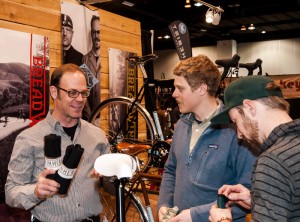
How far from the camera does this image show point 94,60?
4.69m

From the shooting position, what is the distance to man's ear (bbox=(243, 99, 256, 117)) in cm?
167

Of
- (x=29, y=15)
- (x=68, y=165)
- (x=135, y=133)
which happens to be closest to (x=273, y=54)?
(x=135, y=133)

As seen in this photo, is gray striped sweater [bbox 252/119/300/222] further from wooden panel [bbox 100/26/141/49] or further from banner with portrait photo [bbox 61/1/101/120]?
wooden panel [bbox 100/26/141/49]

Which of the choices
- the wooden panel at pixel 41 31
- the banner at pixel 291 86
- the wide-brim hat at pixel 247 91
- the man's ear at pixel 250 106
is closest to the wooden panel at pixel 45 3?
the wooden panel at pixel 41 31

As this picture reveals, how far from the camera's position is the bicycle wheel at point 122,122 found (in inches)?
185

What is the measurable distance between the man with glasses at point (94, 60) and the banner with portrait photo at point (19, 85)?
2.60 feet

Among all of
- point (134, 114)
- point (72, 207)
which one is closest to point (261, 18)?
point (134, 114)

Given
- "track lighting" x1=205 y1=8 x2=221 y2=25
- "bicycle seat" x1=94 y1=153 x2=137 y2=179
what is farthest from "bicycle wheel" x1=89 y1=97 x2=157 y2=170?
"bicycle seat" x1=94 y1=153 x2=137 y2=179

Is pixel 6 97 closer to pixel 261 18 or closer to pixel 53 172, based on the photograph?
pixel 53 172

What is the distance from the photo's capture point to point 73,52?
14.3 feet

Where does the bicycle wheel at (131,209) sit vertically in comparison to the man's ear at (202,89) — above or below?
below

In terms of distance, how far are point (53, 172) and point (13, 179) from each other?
0.98m

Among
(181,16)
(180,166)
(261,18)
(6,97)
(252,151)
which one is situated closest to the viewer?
(252,151)

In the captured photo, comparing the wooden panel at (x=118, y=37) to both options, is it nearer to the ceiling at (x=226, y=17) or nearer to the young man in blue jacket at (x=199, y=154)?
the young man in blue jacket at (x=199, y=154)
